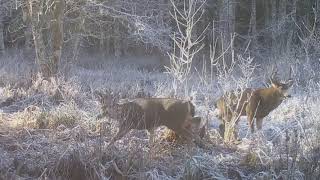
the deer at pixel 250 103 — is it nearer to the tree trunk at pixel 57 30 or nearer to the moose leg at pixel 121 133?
the moose leg at pixel 121 133

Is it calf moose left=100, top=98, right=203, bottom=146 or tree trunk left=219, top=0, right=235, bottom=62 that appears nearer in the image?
calf moose left=100, top=98, right=203, bottom=146

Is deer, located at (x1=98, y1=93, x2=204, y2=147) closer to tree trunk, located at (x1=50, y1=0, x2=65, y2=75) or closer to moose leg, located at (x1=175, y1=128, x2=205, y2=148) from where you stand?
moose leg, located at (x1=175, y1=128, x2=205, y2=148)

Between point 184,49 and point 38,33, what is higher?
point 184,49

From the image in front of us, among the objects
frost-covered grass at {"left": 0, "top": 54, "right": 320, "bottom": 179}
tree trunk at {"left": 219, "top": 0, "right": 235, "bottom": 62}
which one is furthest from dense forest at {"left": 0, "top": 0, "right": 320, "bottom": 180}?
tree trunk at {"left": 219, "top": 0, "right": 235, "bottom": 62}

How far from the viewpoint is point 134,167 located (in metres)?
6.50

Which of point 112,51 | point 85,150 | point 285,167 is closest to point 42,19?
point 85,150

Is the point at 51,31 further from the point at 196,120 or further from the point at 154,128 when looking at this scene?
the point at 196,120

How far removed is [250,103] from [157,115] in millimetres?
1878

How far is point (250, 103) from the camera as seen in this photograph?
8.48 m

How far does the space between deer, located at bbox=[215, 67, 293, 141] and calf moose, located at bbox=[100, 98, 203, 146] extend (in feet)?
3.31

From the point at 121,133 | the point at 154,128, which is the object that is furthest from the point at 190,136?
the point at 121,133

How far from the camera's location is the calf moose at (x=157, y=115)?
722 cm

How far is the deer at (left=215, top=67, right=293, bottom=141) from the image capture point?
8305 millimetres

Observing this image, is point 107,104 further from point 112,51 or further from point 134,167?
point 112,51
